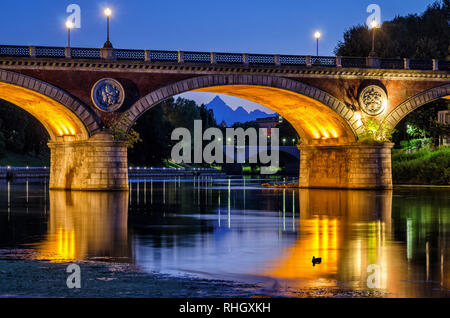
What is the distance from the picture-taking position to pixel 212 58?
167 ft

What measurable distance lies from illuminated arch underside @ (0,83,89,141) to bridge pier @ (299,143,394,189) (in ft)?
61.5

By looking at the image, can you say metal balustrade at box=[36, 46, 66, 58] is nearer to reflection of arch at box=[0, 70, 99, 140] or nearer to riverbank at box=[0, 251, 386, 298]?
reflection of arch at box=[0, 70, 99, 140]

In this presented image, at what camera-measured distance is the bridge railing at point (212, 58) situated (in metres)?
46.9

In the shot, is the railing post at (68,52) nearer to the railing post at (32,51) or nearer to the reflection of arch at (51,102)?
the railing post at (32,51)

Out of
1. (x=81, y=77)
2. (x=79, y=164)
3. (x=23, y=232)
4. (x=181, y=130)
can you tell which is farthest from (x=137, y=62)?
(x=181, y=130)

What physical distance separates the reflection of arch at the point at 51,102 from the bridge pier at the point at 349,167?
61.1 feet

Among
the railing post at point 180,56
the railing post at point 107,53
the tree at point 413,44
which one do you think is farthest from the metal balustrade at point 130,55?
the tree at point 413,44

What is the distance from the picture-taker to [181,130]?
129 m

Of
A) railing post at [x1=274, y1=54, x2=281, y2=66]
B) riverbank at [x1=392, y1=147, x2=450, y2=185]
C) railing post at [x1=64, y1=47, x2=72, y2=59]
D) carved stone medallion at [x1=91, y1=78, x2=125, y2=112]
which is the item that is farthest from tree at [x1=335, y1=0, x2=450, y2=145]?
railing post at [x1=64, y1=47, x2=72, y2=59]

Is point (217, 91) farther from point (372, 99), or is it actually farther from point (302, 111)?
point (372, 99)

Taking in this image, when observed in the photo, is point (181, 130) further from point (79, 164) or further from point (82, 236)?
point (82, 236)

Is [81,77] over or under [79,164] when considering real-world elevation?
over
